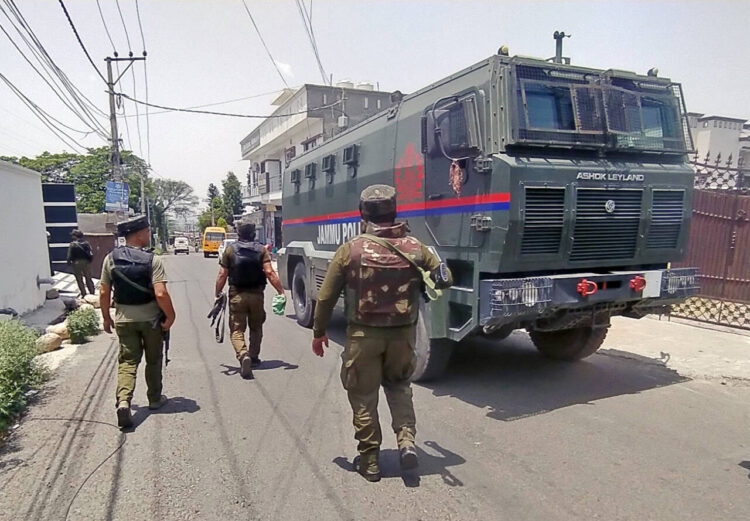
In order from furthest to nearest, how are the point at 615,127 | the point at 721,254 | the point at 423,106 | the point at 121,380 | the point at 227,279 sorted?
1. the point at 721,254
2. the point at 227,279
3. the point at 423,106
4. the point at 615,127
5. the point at 121,380

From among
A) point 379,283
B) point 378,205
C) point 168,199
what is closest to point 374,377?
point 379,283

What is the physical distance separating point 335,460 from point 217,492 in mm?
841

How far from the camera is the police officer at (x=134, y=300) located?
450cm

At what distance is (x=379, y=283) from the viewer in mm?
3428

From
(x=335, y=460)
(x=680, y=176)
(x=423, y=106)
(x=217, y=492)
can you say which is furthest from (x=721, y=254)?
(x=217, y=492)

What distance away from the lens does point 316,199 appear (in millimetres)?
8758

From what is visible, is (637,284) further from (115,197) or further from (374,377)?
(115,197)

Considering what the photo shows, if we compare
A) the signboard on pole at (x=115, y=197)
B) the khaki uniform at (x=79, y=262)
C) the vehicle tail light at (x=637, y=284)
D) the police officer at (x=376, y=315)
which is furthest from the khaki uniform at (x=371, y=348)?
the signboard on pole at (x=115, y=197)

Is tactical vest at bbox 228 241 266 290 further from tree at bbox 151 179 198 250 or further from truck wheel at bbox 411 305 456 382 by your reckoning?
tree at bbox 151 179 198 250

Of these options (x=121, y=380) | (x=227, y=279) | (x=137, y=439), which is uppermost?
(x=227, y=279)

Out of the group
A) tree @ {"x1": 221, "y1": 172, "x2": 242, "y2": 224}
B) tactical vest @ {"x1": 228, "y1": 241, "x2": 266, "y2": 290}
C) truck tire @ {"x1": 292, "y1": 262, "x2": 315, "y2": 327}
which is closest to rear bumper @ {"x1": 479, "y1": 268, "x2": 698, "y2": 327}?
tactical vest @ {"x1": 228, "y1": 241, "x2": 266, "y2": 290}

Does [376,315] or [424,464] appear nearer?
[376,315]

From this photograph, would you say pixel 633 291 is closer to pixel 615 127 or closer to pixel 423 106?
pixel 615 127

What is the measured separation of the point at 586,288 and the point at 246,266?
12.0 ft
